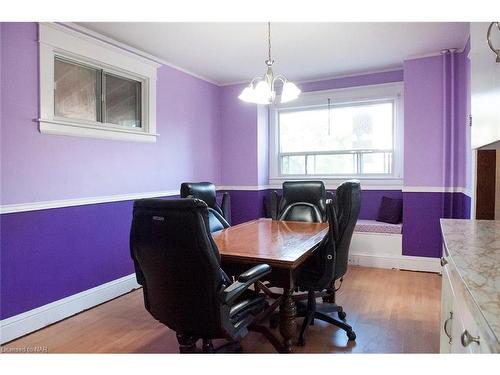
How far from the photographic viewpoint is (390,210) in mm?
4199

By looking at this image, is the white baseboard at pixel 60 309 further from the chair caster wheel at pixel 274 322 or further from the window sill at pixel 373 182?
the window sill at pixel 373 182

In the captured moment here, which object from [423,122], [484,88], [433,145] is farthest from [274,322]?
[423,122]

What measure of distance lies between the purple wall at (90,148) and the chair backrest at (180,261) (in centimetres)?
144

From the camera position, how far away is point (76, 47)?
2.82 metres

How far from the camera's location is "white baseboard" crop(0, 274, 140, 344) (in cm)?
235

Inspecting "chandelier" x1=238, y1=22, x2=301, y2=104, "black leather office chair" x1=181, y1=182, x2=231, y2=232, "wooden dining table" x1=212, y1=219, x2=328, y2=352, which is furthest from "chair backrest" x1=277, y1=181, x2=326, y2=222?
"chandelier" x1=238, y1=22, x2=301, y2=104

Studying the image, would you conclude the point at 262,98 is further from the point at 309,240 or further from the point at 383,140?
the point at 383,140

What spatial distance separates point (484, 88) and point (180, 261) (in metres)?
1.53

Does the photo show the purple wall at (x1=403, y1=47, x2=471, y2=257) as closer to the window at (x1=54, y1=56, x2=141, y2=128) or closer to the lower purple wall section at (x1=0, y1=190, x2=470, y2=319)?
the lower purple wall section at (x1=0, y1=190, x2=470, y2=319)

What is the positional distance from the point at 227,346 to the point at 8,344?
1549mm

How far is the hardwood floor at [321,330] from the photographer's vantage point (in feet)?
7.25

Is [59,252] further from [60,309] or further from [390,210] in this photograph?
[390,210]
